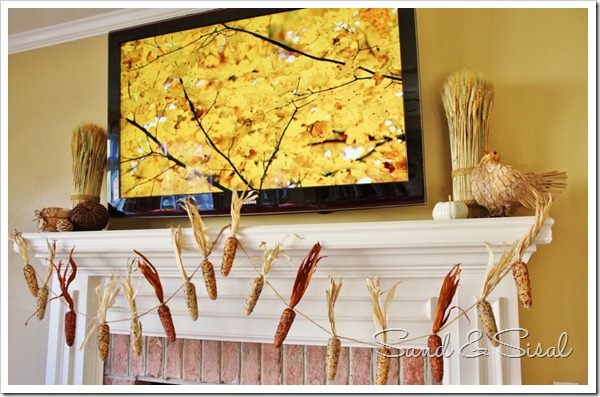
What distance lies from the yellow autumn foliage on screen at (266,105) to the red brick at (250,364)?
1.75 feet

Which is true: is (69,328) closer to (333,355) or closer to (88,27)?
(333,355)

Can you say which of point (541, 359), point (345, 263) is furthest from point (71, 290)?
point (541, 359)

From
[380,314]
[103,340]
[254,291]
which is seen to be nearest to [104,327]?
[103,340]

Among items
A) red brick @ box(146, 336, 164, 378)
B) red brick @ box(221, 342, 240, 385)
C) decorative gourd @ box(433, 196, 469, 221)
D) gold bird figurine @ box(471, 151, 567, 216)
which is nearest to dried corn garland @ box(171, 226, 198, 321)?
red brick @ box(221, 342, 240, 385)

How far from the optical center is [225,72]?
1577 millimetres

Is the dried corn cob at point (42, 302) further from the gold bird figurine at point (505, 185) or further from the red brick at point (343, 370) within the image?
the gold bird figurine at point (505, 185)

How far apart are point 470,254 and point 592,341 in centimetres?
43

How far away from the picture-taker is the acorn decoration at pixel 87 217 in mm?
1633

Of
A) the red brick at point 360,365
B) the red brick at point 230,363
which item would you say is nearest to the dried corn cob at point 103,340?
the red brick at point 230,363

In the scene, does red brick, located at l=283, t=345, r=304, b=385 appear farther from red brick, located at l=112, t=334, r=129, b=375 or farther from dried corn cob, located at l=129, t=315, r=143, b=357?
red brick, located at l=112, t=334, r=129, b=375

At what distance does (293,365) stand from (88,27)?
1.61 m

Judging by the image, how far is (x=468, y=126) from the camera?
1.35 meters

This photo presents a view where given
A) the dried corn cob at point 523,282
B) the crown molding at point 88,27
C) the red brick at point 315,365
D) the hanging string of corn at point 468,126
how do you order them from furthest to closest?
the crown molding at point 88,27, the red brick at point 315,365, the hanging string of corn at point 468,126, the dried corn cob at point 523,282

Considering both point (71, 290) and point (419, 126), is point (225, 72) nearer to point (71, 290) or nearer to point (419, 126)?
point (419, 126)
